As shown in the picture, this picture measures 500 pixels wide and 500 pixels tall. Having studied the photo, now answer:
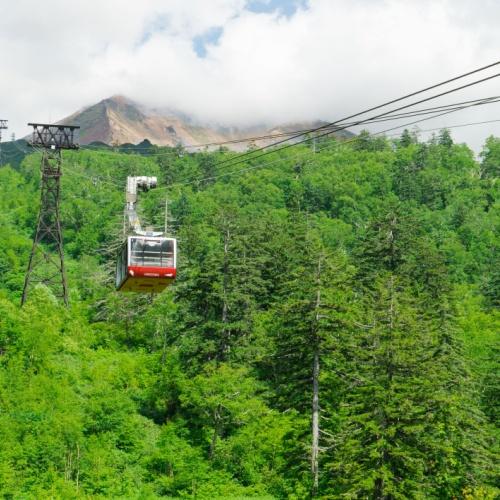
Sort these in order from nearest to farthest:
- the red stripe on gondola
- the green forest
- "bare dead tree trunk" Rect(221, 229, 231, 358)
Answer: the red stripe on gondola < the green forest < "bare dead tree trunk" Rect(221, 229, 231, 358)

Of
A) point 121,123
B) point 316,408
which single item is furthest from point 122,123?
point 316,408

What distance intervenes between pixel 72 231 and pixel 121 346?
1854 inches

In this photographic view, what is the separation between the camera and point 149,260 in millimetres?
30609

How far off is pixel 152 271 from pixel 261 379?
23.4 m

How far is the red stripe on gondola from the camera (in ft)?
99.8

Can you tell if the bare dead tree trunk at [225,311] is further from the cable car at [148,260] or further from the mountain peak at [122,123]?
the mountain peak at [122,123]

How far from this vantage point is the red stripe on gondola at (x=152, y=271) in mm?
30406

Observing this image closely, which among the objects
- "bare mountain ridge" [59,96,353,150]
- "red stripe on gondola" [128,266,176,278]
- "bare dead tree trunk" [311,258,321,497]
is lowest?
"bare dead tree trunk" [311,258,321,497]

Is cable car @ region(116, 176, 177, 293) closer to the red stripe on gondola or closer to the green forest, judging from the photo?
the red stripe on gondola

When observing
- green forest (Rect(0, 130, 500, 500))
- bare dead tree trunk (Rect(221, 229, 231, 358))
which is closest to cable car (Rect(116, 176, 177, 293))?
green forest (Rect(0, 130, 500, 500))

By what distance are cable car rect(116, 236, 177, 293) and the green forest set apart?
19.2ft

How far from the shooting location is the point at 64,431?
4256 centimetres

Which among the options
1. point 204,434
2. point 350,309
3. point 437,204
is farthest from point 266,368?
point 437,204

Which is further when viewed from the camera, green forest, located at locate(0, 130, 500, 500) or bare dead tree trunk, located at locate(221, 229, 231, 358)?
bare dead tree trunk, located at locate(221, 229, 231, 358)
